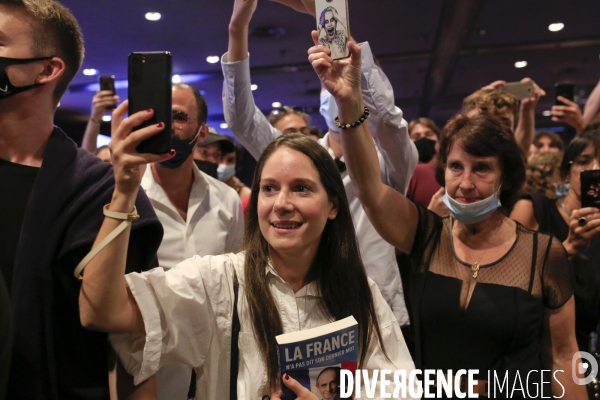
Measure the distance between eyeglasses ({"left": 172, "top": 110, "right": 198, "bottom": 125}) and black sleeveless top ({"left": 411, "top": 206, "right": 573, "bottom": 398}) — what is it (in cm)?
116

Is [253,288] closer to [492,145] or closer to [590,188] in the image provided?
[492,145]

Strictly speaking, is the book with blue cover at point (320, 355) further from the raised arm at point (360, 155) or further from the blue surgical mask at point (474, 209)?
the blue surgical mask at point (474, 209)

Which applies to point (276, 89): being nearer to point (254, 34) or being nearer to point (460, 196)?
point (254, 34)

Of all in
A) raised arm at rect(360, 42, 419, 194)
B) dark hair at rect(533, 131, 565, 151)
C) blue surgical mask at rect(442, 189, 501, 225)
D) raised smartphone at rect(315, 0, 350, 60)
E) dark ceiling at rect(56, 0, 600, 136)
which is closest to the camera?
raised smartphone at rect(315, 0, 350, 60)

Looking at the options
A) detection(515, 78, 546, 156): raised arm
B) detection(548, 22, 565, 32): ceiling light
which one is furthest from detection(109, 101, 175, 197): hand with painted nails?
detection(548, 22, 565, 32): ceiling light

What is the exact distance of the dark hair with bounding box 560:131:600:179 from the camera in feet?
8.42

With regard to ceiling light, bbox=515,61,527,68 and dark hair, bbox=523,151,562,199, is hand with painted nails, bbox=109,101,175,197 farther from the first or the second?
ceiling light, bbox=515,61,527,68

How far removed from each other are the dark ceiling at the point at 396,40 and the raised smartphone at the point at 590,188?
4.05 metres

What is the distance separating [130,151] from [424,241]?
4.23 ft

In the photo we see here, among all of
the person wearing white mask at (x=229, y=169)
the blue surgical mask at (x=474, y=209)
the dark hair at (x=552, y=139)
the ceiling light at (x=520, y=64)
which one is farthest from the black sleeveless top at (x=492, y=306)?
the ceiling light at (x=520, y=64)

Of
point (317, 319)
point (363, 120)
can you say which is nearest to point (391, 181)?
point (363, 120)

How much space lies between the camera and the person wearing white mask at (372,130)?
2.18 m

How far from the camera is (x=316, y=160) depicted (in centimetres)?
161

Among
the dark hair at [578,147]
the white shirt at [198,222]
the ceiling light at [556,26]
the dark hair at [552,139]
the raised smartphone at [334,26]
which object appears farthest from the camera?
the ceiling light at [556,26]
